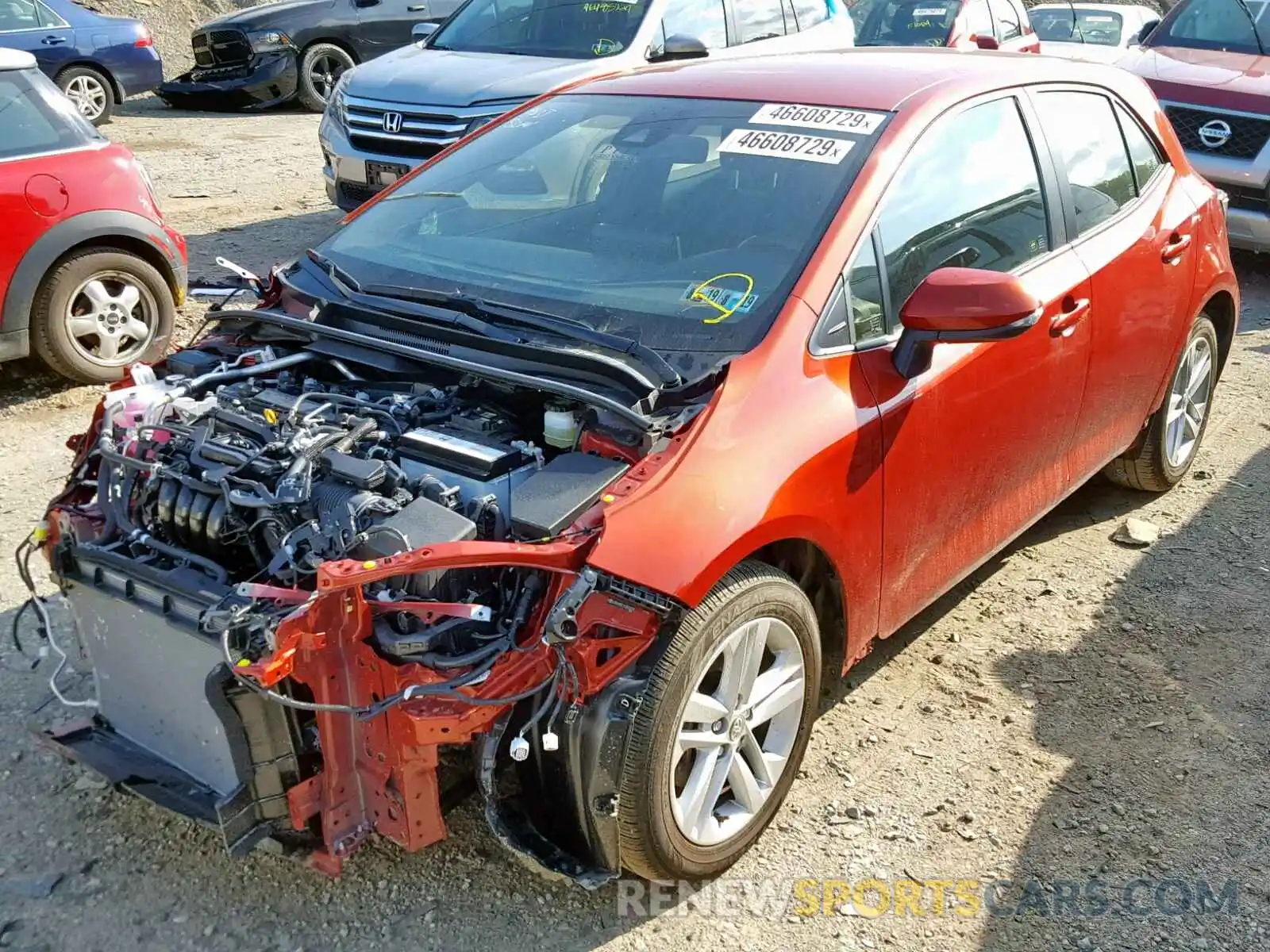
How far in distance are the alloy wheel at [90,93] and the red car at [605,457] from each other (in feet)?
34.0

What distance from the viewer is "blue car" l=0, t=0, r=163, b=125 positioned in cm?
1202

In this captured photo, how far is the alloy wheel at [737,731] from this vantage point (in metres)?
2.75

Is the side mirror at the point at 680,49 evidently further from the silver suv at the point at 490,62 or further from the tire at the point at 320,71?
the tire at the point at 320,71

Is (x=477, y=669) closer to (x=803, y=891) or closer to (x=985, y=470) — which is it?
(x=803, y=891)

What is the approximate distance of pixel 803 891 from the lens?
116 inches

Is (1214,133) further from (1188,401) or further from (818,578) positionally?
(818,578)

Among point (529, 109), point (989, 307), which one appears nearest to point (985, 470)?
point (989, 307)

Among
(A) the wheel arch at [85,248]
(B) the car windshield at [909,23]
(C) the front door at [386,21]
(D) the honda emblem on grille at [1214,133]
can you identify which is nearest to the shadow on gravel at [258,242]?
(A) the wheel arch at [85,248]

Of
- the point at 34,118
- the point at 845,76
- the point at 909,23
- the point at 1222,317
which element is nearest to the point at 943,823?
the point at 845,76

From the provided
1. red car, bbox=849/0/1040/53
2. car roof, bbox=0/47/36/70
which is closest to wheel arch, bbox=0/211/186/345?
car roof, bbox=0/47/36/70

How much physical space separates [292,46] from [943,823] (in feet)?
42.1

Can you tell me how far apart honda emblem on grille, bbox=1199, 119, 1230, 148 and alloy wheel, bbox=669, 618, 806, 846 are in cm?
705

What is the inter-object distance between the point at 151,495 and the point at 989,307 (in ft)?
6.90

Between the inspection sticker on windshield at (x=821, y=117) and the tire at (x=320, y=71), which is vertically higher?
the inspection sticker on windshield at (x=821, y=117)
